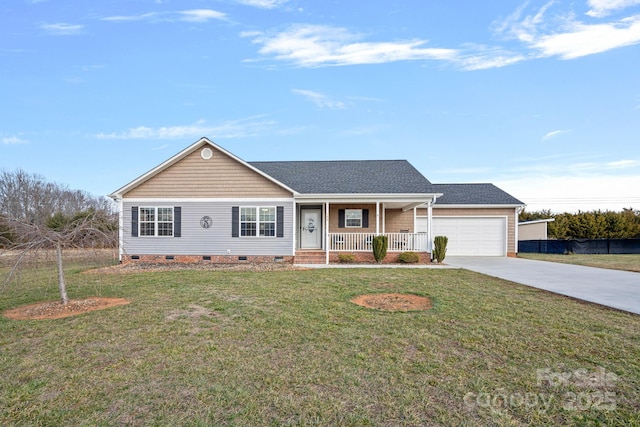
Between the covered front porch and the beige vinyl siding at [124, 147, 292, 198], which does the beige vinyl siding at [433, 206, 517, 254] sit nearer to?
the covered front porch

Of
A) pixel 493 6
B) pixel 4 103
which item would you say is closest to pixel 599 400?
pixel 493 6

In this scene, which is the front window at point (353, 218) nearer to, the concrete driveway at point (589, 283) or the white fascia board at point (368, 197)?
the white fascia board at point (368, 197)

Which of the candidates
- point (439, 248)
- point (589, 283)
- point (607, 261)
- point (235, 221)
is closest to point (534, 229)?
point (607, 261)

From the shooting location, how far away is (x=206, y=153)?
1392cm

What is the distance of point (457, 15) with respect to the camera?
11.8 metres

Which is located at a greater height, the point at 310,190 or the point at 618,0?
the point at 618,0

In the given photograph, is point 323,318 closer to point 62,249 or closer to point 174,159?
point 62,249

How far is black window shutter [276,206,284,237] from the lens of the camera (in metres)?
14.0

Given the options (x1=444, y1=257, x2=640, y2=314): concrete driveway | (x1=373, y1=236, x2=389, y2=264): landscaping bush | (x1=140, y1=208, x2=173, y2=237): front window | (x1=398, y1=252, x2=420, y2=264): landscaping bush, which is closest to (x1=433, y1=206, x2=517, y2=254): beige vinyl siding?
(x1=398, y1=252, x2=420, y2=264): landscaping bush

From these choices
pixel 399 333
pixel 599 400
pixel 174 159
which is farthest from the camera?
pixel 174 159

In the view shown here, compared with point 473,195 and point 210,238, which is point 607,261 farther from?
point 210,238

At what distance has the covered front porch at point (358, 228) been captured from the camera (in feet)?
46.0

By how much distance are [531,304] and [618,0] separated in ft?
35.5

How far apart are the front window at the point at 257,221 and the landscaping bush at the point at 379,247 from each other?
4.50m
